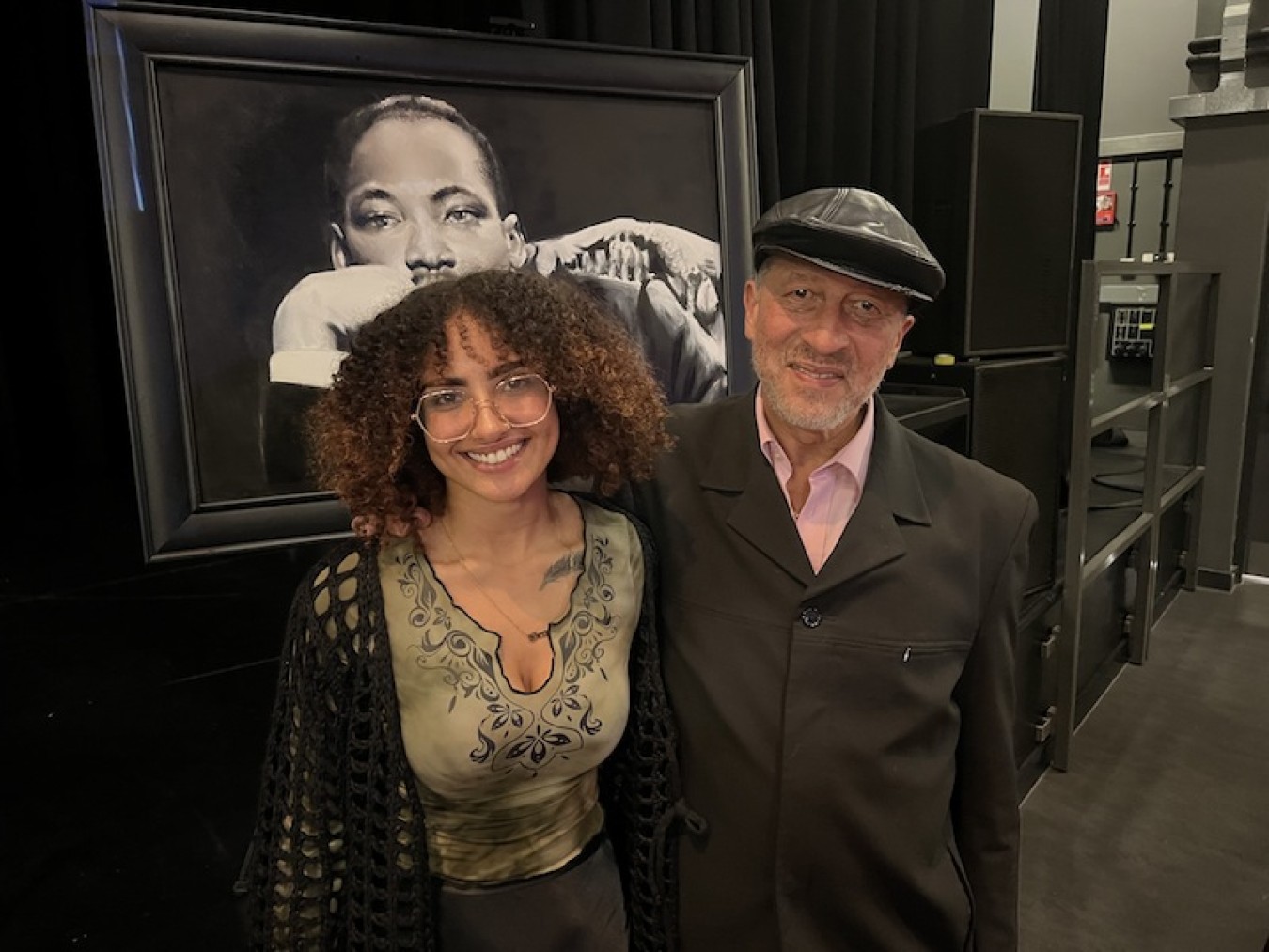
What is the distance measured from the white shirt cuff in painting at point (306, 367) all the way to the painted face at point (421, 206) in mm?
125

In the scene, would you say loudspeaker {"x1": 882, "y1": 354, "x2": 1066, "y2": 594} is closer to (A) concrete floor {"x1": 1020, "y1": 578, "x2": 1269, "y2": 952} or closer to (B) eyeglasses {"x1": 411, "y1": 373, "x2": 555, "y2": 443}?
(A) concrete floor {"x1": 1020, "y1": 578, "x2": 1269, "y2": 952}

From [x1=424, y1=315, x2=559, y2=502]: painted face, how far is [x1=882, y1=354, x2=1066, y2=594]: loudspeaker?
144cm

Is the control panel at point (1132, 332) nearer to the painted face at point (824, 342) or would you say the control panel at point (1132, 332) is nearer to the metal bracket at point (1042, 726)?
the metal bracket at point (1042, 726)

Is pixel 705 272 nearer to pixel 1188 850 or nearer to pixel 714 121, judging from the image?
pixel 714 121

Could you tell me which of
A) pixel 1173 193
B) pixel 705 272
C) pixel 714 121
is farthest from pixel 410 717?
pixel 1173 193

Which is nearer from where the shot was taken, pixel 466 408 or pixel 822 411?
pixel 466 408

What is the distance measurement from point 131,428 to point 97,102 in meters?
0.38

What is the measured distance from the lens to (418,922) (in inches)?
37.9

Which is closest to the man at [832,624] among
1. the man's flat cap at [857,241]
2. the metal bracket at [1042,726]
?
the man's flat cap at [857,241]

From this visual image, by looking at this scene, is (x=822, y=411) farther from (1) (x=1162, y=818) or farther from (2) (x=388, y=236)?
(1) (x=1162, y=818)

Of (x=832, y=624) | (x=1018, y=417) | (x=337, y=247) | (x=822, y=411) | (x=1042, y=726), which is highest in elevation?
(x=337, y=247)

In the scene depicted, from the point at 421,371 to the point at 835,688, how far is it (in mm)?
567

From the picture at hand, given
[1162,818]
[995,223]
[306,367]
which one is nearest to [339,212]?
[306,367]

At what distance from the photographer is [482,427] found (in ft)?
3.09
